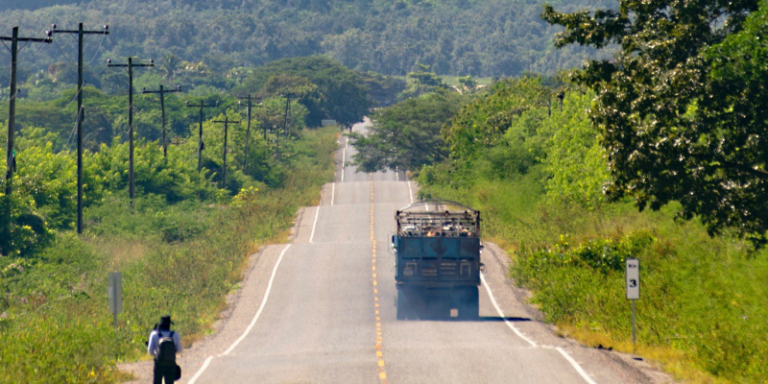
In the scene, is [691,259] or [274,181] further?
[274,181]

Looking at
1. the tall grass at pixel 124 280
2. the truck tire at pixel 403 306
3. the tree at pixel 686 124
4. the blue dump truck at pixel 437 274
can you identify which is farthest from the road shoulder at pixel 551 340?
the tall grass at pixel 124 280

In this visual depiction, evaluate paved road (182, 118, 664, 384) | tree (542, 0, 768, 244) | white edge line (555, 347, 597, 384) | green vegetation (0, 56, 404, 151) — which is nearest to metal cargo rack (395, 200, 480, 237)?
paved road (182, 118, 664, 384)

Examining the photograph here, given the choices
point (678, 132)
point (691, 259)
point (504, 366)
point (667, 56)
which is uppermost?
point (667, 56)

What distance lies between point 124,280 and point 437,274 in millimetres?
12751

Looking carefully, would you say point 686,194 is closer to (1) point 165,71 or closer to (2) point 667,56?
(2) point 667,56

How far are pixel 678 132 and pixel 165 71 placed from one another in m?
182

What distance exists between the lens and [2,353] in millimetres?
18188

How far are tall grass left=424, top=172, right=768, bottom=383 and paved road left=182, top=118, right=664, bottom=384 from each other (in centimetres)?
111

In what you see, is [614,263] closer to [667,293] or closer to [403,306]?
[667,293]

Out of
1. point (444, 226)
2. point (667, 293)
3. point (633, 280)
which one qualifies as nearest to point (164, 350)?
point (633, 280)

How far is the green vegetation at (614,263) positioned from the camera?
2038cm

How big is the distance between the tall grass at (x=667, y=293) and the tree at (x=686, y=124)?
1.46 metres

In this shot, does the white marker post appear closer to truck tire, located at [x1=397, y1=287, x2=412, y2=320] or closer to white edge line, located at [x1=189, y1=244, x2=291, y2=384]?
truck tire, located at [x1=397, y1=287, x2=412, y2=320]

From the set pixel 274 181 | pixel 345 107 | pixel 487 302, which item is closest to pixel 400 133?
pixel 274 181
